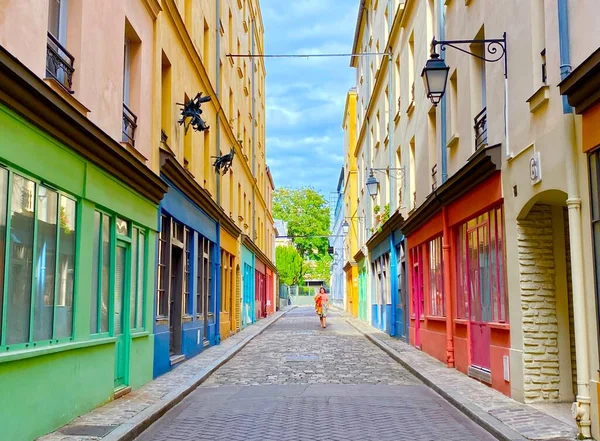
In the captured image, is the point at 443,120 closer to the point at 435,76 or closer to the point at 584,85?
the point at 435,76

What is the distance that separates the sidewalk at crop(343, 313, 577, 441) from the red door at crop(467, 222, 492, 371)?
0.54m

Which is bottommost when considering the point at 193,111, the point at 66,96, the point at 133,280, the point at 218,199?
the point at 133,280

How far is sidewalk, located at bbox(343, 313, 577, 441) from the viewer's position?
7238 millimetres

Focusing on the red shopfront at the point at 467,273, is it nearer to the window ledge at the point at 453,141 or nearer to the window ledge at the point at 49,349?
the window ledge at the point at 453,141

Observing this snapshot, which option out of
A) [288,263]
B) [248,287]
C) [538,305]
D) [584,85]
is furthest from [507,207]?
[288,263]

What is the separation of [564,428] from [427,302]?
32.7 ft

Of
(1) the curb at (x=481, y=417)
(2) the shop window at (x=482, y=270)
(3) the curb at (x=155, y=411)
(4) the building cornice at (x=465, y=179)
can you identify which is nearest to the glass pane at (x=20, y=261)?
(3) the curb at (x=155, y=411)

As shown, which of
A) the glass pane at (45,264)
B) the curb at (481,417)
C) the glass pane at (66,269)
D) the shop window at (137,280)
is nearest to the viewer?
the curb at (481,417)

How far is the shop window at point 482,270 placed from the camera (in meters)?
10.9

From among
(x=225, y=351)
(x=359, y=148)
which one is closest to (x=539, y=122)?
(x=225, y=351)

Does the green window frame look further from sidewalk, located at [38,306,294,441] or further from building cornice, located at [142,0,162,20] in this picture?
building cornice, located at [142,0,162,20]

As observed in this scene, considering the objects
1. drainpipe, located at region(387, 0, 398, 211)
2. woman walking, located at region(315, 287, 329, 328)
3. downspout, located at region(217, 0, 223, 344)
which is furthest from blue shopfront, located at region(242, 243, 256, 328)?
drainpipe, located at region(387, 0, 398, 211)

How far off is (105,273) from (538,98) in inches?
252

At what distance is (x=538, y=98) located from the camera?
28.2ft
